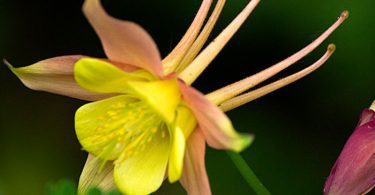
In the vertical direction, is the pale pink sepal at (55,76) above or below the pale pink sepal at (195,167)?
above

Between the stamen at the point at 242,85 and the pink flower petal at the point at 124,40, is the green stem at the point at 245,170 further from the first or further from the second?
the pink flower petal at the point at 124,40

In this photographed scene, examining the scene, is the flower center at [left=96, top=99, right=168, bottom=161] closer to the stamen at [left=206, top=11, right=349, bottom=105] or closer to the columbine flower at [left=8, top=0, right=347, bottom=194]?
the columbine flower at [left=8, top=0, right=347, bottom=194]

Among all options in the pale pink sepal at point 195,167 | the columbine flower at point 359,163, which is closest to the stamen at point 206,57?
the pale pink sepal at point 195,167

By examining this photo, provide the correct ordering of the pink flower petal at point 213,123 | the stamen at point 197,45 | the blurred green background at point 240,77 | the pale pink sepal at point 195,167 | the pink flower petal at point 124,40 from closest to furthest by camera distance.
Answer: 1. the pink flower petal at point 213,123
2. the pink flower petal at point 124,40
3. the pale pink sepal at point 195,167
4. the stamen at point 197,45
5. the blurred green background at point 240,77

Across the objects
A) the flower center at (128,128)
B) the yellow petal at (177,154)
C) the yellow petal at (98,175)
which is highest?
the yellow petal at (177,154)

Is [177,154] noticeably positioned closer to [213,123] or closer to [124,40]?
[213,123]

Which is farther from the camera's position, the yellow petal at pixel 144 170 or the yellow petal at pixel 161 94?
the yellow petal at pixel 144 170

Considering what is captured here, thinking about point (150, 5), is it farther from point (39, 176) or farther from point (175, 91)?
point (175, 91)
